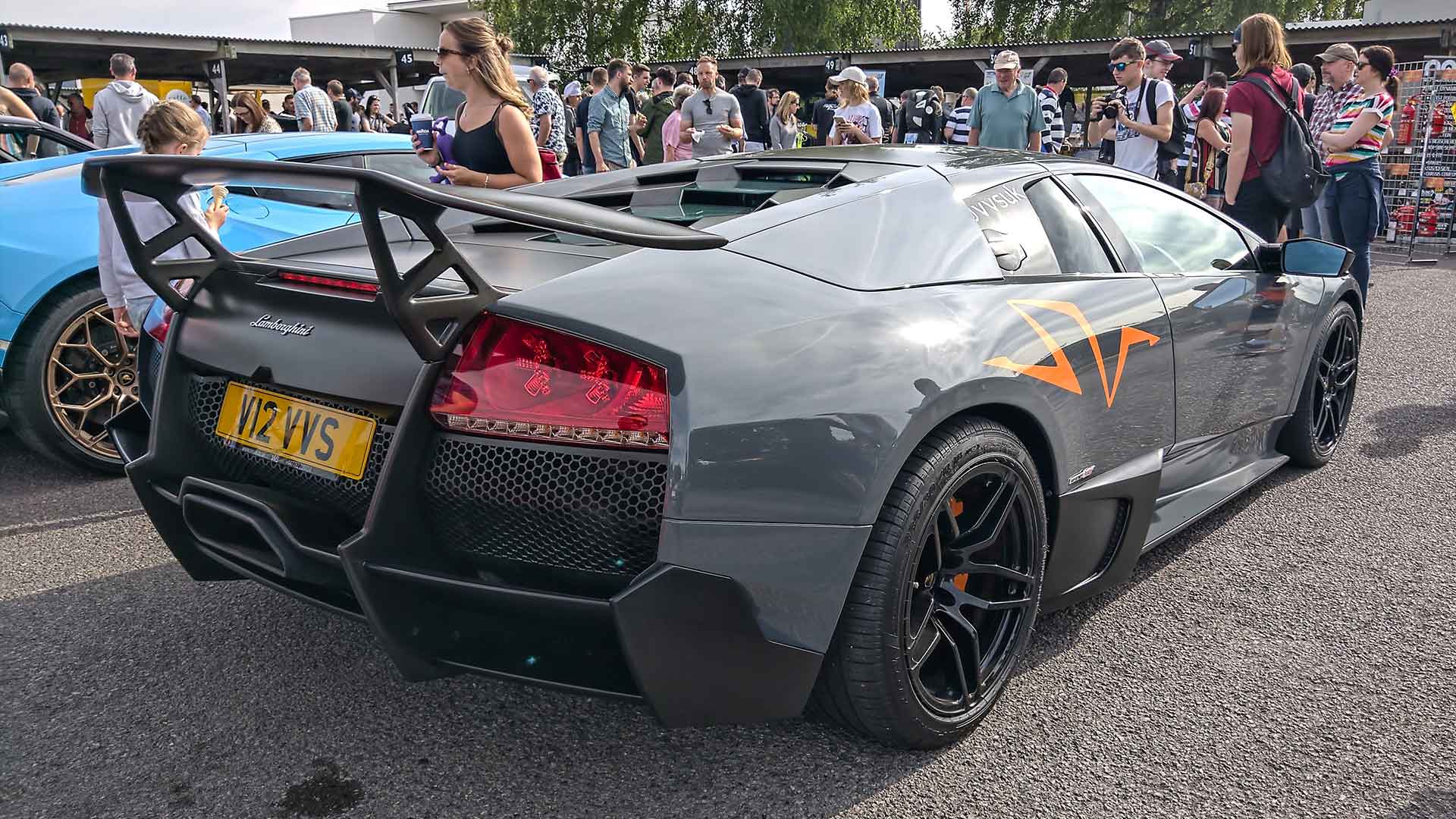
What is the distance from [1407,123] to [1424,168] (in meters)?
0.51

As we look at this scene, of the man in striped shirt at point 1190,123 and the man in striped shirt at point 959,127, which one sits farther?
the man in striped shirt at point 959,127

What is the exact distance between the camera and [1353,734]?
232 cm

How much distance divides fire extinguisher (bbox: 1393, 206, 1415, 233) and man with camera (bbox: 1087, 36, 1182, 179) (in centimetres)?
530

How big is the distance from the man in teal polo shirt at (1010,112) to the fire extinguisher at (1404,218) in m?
5.90

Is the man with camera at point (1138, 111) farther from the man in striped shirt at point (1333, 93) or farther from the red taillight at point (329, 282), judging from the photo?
the red taillight at point (329, 282)

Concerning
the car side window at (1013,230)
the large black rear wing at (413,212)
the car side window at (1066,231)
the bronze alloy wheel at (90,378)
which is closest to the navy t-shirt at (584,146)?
the bronze alloy wheel at (90,378)

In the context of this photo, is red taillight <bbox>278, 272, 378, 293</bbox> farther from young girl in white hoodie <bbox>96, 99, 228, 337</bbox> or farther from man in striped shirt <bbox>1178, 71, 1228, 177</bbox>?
man in striped shirt <bbox>1178, 71, 1228, 177</bbox>

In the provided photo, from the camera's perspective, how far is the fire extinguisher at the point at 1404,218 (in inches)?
445

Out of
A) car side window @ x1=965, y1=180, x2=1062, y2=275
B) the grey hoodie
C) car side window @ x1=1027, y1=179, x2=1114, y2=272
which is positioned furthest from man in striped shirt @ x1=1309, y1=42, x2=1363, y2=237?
the grey hoodie

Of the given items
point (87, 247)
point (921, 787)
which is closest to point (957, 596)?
point (921, 787)

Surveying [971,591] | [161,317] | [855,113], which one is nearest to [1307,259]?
[971,591]

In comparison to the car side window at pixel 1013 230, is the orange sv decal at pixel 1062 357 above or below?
below

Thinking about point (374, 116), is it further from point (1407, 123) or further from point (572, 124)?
point (1407, 123)

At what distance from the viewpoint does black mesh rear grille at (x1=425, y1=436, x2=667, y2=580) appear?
6.07 feet
